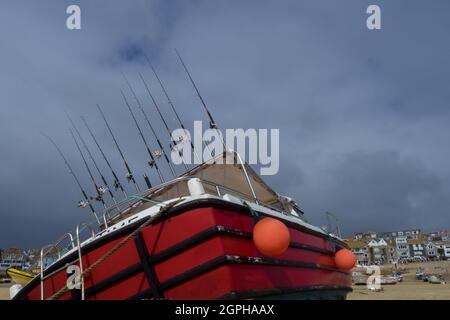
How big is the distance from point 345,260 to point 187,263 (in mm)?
3640

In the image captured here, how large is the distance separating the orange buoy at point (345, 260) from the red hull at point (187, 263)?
222 cm

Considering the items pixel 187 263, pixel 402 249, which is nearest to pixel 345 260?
pixel 187 263

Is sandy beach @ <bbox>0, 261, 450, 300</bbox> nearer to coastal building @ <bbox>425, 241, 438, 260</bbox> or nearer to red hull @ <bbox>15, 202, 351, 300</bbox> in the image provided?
red hull @ <bbox>15, 202, 351, 300</bbox>

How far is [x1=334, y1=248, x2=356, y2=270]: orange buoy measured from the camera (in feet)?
22.6

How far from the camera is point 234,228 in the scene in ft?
15.0

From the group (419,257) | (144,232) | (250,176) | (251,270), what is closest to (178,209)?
(144,232)

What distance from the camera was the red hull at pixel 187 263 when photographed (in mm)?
4316

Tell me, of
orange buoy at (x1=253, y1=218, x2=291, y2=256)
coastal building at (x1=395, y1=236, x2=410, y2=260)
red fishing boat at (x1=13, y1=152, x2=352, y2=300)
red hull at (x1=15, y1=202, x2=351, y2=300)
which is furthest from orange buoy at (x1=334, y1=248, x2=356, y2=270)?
coastal building at (x1=395, y1=236, x2=410, y2=260)

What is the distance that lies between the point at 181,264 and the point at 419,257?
363 feet

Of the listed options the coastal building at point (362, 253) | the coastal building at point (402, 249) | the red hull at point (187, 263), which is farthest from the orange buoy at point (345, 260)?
the coastal building at point (402, 249)

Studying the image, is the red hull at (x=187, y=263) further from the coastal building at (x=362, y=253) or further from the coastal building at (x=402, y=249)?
the coastal building at (x=402, y=249)
